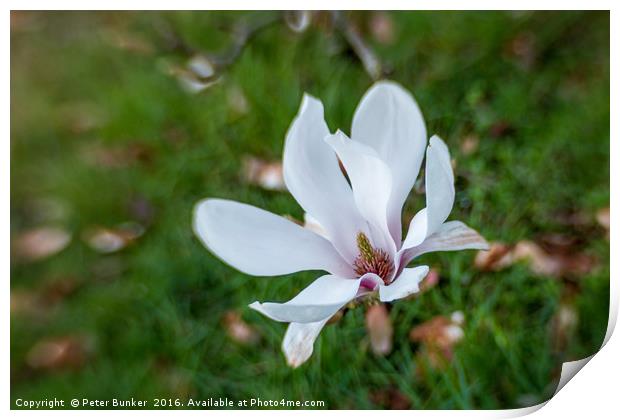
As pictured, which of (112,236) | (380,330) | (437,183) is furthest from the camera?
(112,236)

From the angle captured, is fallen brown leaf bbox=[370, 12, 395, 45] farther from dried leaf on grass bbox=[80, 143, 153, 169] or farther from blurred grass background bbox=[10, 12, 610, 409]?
dried leaf on grass bbox=[80, 143, 153, 169]

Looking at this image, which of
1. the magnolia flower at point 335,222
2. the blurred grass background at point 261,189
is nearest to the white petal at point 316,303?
the magnolia flower at point 335,222

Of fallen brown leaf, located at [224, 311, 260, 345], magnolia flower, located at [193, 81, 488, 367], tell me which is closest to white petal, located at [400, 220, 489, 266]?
magnolia flower, located at [193, 81, 488, 367]

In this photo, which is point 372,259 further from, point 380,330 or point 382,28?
point 382,28

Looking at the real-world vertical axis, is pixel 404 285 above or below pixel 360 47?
below

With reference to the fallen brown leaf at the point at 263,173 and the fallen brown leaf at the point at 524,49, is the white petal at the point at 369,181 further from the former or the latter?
the fallen brown leaf at the point at 524,49

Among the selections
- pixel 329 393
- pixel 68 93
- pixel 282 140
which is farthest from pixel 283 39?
pixel 329 393

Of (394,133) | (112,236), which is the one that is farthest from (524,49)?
(112,236)
